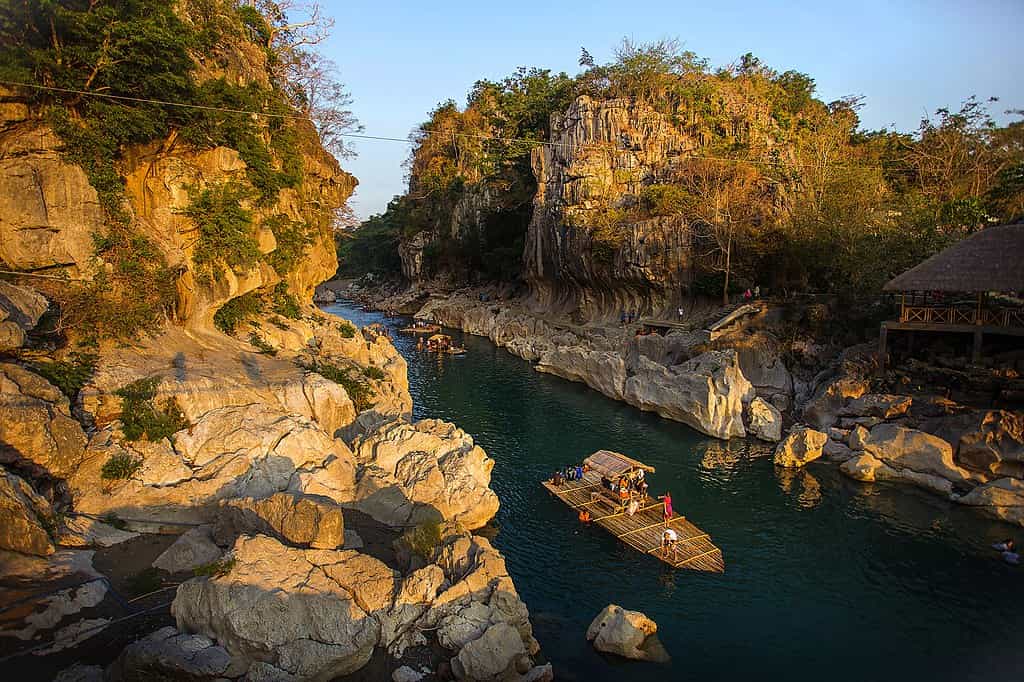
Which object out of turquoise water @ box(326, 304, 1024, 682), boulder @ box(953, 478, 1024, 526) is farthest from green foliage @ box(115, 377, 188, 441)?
boulder @ box(953, 478, 1024, 526)

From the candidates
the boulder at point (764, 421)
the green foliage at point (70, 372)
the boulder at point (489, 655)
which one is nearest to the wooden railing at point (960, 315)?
the boulder at point (764, 421)

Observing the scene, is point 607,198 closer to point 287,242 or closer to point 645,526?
point 287,242

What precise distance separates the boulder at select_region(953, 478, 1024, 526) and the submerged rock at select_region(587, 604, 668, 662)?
12.4 meters

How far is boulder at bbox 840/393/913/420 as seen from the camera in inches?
910

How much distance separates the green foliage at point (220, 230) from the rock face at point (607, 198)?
77.1ft

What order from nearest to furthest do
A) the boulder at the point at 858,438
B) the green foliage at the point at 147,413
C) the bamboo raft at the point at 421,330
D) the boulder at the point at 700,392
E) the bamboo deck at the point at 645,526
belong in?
the green foliage at the point at 147,413, the bamboo deck at the point at 645,526, the boulder at the point at 858,438, the boulder at the point at 700,392, the bamboo raft at the point at 421,330

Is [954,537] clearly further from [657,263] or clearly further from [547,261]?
[547,261]

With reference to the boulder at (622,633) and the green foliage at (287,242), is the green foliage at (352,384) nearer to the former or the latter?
the green foliage at (287,242)

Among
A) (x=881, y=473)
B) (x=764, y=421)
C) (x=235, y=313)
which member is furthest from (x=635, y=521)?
(x=235, y=313)

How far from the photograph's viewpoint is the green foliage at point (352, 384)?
811 inches

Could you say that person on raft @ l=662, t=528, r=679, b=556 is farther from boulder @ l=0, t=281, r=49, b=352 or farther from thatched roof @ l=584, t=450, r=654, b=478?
boulder @ l=0, t=281, r=49, b=352

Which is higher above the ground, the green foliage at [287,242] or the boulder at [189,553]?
the green foliage at [287,242]

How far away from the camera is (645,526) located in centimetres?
1658

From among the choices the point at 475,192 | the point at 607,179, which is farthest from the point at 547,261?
the point at 475,192
